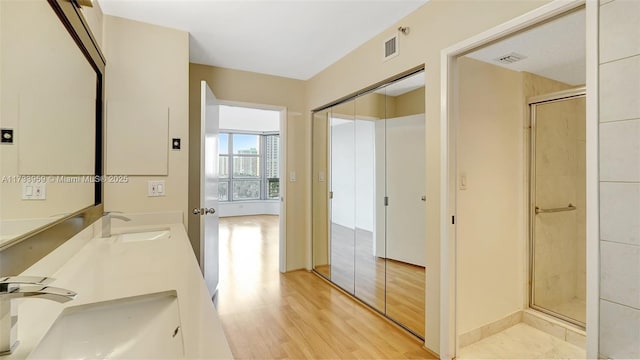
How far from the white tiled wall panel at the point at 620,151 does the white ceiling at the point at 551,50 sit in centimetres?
92

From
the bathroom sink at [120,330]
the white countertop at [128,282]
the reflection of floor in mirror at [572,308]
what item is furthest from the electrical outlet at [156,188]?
the reflection of floor in mirror at [572,308]

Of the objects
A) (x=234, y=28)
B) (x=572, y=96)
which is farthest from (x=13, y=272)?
(x=572, y=96)

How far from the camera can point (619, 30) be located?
1174mm

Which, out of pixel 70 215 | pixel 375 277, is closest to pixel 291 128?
pixel 375 277

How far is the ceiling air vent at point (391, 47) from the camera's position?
2.35 metres

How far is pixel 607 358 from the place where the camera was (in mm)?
1224

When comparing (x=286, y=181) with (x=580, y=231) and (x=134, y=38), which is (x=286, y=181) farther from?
(x=580, y=231)

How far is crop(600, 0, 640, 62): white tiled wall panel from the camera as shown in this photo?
1136 mm

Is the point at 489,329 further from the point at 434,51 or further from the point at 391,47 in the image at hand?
the point at 391,47

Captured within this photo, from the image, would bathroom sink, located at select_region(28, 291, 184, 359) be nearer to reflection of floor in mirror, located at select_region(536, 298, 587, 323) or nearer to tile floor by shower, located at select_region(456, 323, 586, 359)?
tile floor by shower, located at select_region(456, 323, 586, 359)

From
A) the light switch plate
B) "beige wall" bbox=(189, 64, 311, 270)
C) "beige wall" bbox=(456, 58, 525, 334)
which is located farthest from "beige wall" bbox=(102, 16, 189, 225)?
"beige wall" bbox=(456, 58, 525, 334)

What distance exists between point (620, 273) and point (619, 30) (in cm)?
98

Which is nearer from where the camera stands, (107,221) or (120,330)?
(120,330)

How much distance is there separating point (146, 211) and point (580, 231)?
3.92 metres
